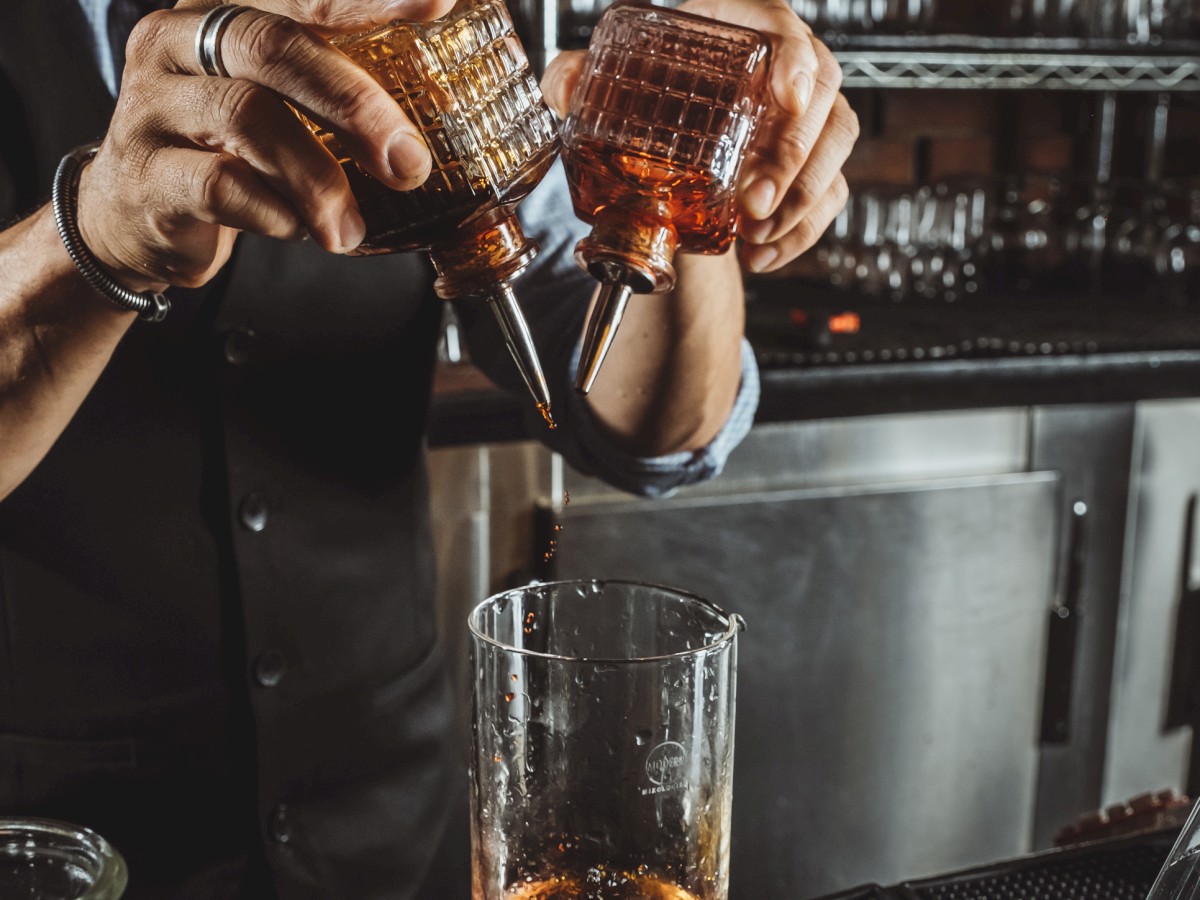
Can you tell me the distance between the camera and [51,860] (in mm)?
508

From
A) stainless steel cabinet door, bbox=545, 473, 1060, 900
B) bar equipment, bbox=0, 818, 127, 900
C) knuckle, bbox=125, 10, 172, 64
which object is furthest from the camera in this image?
stainless steel cabinet door, bbox=545, 473, 1060, 900

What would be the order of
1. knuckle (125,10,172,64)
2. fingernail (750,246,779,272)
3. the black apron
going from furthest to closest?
the black apron, fingernail (750,246,779,272), knuckle (125,10,172,64)

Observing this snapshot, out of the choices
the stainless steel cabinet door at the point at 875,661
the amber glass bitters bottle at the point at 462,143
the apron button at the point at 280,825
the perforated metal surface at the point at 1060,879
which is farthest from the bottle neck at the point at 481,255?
the stainless steel cabinet door at the point at 875,661

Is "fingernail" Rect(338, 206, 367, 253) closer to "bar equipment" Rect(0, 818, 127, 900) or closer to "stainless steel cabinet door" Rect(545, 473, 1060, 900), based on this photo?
"bar equipment" Rect(0, 818, 127, 900)

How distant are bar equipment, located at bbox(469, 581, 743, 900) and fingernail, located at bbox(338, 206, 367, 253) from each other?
0.61 feet

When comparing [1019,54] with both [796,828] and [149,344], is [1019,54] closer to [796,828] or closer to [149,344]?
[796,828]

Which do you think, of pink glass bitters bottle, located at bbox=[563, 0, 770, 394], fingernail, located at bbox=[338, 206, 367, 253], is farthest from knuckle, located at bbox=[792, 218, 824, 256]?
fingernail, located at bbox=[338, 206, 367, 253]

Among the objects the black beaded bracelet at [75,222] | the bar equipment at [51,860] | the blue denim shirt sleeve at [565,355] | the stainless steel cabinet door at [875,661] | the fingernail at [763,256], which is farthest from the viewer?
the stainless steel cabinet door at [875,661]

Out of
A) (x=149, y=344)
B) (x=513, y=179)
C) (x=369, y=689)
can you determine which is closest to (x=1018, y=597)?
(x=369, y=689)

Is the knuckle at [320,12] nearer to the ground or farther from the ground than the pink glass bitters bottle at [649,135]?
farther from the ground

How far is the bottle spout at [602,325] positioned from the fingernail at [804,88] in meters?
0.16

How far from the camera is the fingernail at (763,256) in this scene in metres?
0.81

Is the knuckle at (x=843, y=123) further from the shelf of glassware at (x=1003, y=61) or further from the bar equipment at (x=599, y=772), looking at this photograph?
the shelf of glassware at (x=1003, y=61)

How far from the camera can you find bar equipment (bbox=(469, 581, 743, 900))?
524 millimetres
